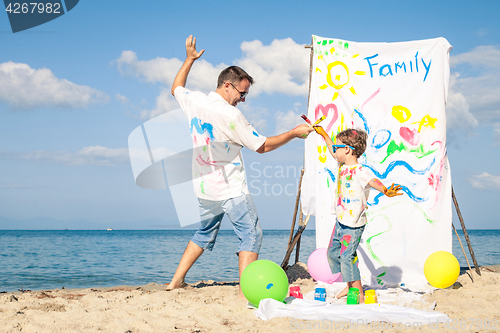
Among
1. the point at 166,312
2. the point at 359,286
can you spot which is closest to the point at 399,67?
the point at 359,286

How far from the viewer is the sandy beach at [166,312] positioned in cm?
218

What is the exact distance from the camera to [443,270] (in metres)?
3.40

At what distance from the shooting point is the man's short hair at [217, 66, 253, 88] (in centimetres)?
309

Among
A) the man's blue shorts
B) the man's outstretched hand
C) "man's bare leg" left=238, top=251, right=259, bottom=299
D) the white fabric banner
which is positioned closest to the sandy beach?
"man's bare leg" left=238, top=251, right=259, bottom=299

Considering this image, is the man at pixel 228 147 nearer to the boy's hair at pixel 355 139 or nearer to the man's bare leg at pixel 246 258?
the man's bare leg at pixel 246 258

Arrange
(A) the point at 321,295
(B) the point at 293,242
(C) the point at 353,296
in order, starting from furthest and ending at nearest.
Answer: (B) the point at 293,242 < (A) the point at 321,295 < (C) the point at 353,296

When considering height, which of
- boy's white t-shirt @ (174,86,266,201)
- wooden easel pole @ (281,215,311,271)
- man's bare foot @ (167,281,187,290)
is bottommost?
man's bare foot @ (167,281,187,290)

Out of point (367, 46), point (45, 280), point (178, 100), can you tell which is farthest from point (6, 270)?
point (367, 46)

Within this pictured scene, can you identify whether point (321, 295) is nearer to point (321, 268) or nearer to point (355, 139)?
point (321, 268)

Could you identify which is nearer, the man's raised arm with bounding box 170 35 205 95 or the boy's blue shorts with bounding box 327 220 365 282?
the boy's blue shorts with bounding box 327 220 365 282

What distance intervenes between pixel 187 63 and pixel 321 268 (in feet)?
7.90

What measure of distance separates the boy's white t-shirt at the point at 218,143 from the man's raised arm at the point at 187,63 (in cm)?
34

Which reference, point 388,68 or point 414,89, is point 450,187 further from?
point 388,68

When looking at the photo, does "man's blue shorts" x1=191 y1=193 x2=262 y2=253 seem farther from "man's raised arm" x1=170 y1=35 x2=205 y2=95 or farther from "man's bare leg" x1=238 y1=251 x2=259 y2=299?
"man's raised arm" x1=170 y1=35 x2=205 y2=95
